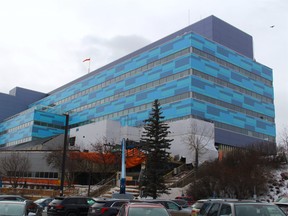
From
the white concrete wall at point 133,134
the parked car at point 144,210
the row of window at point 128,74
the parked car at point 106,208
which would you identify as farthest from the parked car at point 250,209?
the row of window at point 128,74

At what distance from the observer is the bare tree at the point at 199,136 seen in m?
56.4

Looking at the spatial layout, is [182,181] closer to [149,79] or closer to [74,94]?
[149,79]

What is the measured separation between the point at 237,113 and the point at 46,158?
128ft

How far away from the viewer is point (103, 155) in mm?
52438

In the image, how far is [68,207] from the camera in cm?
2367

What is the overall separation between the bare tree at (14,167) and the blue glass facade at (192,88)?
2538cm

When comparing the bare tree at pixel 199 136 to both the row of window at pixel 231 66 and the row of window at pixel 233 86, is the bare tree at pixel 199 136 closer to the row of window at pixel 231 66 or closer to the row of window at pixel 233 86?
the row of window at pixel 233 86

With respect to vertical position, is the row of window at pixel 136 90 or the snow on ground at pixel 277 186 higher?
the row of window at pixel 136 90

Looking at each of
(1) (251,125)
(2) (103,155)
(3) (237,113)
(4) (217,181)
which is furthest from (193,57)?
(4) (217,181)

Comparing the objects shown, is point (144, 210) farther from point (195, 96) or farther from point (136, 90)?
point (136, 90)

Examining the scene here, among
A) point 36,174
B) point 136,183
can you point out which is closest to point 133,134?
point 36,174

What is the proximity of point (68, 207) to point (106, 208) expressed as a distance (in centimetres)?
494

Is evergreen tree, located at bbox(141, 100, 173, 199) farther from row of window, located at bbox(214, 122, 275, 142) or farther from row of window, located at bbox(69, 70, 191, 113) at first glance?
row of window, located at bbox(214, 122, 275, 142)

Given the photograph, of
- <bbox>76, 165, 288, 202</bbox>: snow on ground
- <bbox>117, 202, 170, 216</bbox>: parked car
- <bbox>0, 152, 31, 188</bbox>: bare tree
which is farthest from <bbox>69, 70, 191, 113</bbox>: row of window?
<bbox>117, 202, 170, 216</bbox>: parked car
